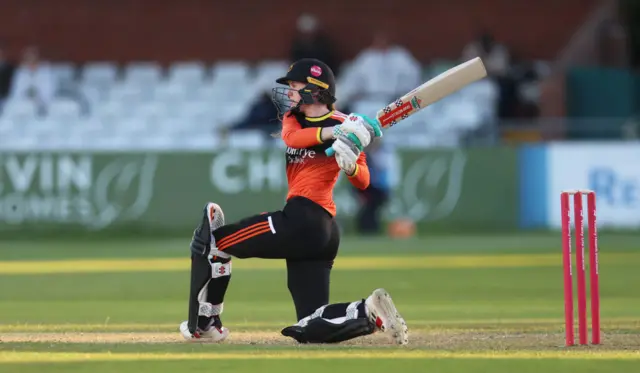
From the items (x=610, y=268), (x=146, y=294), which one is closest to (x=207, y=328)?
(x=146, y=294)

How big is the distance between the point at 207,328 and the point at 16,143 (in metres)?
15.0

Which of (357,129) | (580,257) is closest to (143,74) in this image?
(357,129)

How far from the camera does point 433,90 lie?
7.76 metres

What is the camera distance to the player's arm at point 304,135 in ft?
24.6

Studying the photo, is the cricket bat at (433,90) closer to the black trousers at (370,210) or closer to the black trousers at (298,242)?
the black trousers at (298,242)

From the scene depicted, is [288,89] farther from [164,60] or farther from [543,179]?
[164,60]

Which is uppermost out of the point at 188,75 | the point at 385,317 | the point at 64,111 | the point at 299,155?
the point at 188,75

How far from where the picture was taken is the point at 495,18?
2525 cm

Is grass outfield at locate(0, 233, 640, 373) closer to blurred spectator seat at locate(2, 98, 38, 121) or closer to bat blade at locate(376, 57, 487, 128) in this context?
bat blade at locate(376, 57, 487, 128)

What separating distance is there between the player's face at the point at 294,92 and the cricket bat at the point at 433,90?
46cm

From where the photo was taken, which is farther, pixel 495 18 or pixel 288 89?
pixel 495 18

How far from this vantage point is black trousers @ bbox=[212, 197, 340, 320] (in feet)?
25.2

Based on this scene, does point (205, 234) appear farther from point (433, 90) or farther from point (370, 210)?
point (370, 210)

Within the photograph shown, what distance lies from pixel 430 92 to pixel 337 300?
3.76 metres
